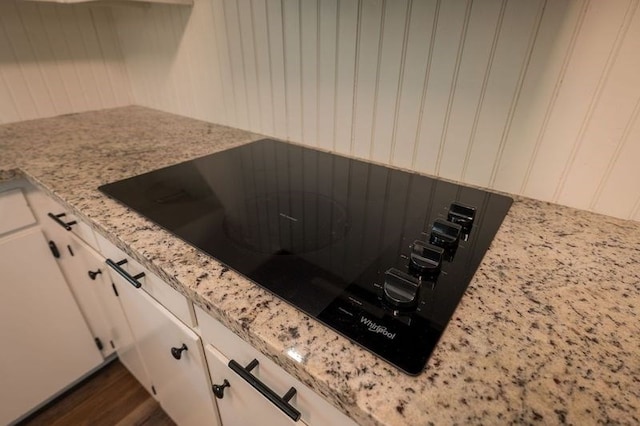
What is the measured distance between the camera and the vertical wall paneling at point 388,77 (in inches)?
31.3

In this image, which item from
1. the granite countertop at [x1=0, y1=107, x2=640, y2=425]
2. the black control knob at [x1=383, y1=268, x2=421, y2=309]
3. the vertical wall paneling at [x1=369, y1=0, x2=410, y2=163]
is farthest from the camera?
the vertical wall paneling at [x1=369, y1=0, x2=410, y2=163]

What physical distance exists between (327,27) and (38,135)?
3.82 ft

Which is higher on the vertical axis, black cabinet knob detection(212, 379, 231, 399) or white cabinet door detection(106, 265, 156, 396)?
black cabinet knob detection(212, 379, 231, 399)

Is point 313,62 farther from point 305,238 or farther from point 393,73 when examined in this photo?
point 305,238

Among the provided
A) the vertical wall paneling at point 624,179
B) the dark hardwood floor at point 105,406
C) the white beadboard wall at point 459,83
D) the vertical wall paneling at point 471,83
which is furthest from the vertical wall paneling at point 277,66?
the dark hardwood floor at point 105,406

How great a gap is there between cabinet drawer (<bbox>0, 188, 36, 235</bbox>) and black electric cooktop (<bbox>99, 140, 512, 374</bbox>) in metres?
0.39

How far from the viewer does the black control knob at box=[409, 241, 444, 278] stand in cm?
51

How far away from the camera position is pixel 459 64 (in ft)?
2.47

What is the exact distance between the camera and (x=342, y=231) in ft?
2.19

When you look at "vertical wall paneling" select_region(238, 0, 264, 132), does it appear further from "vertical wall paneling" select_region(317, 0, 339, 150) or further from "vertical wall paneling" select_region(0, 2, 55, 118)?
"vertical wall paneling" select_region(0, 2, 55, 118)

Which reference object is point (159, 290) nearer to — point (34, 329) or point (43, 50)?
point (34, 329)

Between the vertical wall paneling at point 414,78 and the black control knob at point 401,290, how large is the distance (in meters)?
0.53

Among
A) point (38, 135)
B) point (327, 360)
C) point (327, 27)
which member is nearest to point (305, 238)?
point (327, 360)

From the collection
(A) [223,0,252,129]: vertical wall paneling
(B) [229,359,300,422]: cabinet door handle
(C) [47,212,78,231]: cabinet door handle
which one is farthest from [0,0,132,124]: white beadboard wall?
(B) [229,359,300,422]: cabinet door handle
